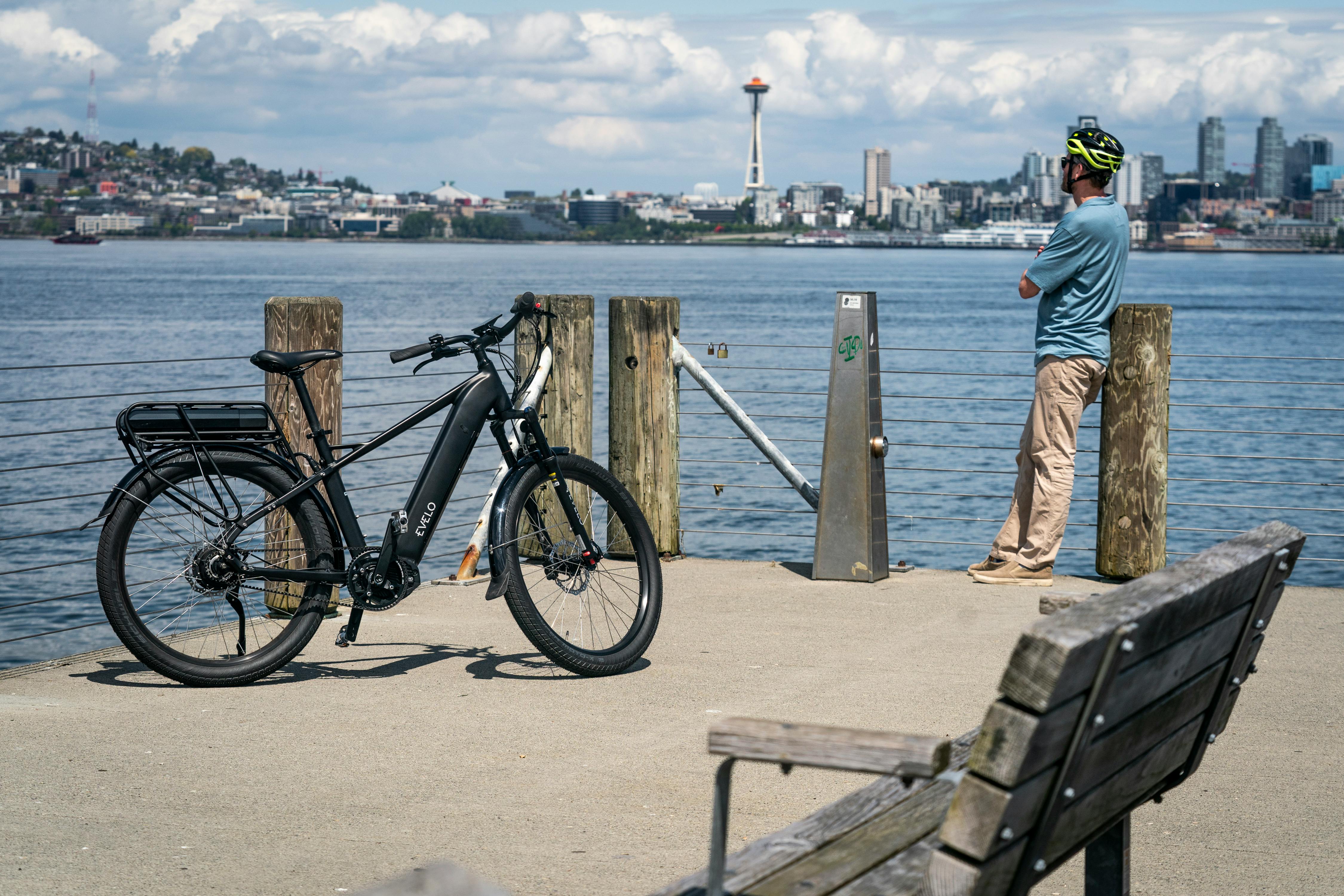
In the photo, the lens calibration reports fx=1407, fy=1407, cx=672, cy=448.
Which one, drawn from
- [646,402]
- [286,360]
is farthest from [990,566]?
[286,360]

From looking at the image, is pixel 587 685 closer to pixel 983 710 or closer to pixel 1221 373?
pixel 983 710

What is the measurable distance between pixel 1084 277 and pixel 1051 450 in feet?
2.73

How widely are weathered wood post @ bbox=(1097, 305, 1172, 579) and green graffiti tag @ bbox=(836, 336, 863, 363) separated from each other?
1187mm

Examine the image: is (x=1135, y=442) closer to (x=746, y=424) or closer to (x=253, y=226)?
(x=746, y=424)

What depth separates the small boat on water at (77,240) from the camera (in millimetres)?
161750

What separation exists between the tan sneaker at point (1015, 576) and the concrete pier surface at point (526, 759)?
0.61m

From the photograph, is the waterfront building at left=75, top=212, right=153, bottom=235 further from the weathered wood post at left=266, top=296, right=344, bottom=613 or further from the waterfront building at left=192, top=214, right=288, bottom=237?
the weathered wood post at left=266, top=296, right=344, bottom=613

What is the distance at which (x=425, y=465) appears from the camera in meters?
5.23

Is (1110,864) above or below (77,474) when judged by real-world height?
above

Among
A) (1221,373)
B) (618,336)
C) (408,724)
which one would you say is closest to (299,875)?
(408,724)

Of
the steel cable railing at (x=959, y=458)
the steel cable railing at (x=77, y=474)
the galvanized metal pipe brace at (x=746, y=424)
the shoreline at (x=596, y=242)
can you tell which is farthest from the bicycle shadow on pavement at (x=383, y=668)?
the shoreline at (x=596, y=242)

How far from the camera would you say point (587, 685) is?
16.9ft

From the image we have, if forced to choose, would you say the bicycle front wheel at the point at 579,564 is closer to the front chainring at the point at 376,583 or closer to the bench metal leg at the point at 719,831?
the front chainring at the point at 376,583

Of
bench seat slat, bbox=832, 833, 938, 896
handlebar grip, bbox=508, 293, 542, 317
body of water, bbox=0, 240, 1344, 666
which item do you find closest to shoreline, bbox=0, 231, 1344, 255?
body of water, bbox=0, 240, 1344, 666
